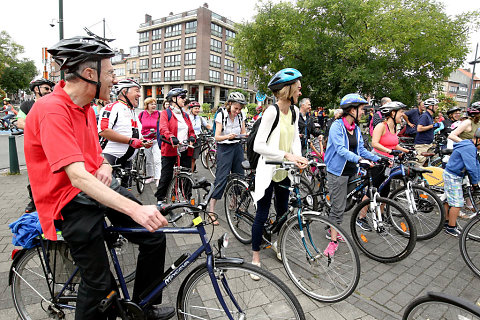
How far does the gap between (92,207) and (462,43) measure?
22.2 m

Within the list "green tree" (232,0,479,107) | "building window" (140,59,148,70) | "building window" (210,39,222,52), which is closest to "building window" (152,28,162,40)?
"building window" (140,59,148,70)

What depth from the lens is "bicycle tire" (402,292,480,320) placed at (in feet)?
5.67

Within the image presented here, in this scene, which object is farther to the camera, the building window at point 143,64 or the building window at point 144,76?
the building window at point 144,76

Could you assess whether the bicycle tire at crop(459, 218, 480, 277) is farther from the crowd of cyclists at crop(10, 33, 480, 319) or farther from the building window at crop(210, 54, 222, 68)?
the building window at crop(210, 54, 222, 68)

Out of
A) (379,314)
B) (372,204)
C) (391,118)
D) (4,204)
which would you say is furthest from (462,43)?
(4,204)

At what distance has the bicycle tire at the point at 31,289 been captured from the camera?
2.27m

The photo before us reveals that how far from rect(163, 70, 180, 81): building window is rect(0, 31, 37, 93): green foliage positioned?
24723 millimetres

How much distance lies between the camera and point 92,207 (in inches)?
72.5

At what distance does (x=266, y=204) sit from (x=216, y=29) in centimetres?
6105

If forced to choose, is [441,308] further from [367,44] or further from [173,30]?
[173,30]

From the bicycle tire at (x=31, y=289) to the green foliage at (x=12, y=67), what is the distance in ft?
166

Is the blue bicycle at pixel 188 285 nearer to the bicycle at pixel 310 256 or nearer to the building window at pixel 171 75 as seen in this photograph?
the bicycle at pixel 310 256

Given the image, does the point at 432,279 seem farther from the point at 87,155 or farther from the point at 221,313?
the point at 87,155

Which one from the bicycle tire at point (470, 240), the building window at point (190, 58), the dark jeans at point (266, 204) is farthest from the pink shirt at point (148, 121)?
the building window at point (190, 58)
